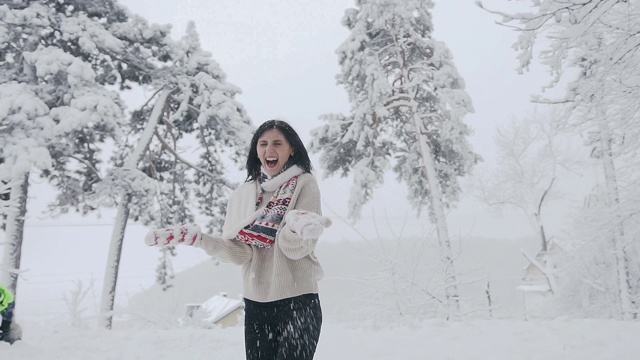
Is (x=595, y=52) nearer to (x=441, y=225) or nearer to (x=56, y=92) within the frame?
(x=441, y=225)

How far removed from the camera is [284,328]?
191cm

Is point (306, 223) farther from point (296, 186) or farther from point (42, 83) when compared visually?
point (42, 83)

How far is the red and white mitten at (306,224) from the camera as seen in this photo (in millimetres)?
1672

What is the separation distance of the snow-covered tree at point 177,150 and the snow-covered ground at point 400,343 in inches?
232

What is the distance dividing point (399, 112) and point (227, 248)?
45.1ft

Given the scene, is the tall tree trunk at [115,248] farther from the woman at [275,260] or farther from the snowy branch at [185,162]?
the woman at [275,260]

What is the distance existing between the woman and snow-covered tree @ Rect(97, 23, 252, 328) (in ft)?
34.6

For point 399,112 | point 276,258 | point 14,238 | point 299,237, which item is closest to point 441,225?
point 399,112

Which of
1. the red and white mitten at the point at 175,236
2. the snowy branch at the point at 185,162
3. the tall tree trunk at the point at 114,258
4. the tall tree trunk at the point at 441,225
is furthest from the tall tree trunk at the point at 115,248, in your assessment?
the red and white mitten at the point at 175,236

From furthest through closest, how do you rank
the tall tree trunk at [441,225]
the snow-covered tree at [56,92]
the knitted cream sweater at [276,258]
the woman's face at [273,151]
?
the tall tree trunk at [441,225]
the snow-covered tree at [56,92]
the woman's face at [273,151]
the knitted cream sweater at [276,258]

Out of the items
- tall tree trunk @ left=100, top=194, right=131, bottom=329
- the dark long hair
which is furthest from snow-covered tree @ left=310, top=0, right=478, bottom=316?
the dark long hair

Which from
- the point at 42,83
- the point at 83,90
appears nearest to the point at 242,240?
the point at 83,90

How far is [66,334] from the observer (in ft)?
21.8

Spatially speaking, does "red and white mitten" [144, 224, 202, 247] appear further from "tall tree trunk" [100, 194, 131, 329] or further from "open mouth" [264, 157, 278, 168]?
"tall tree trunk" [100, 194, 131, 329]
